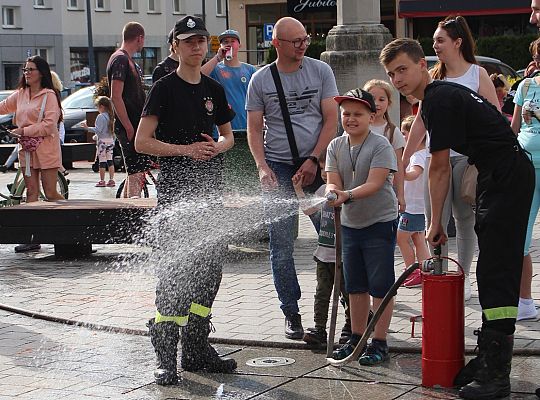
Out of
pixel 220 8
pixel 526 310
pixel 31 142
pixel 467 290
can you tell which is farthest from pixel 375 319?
pixel 220 8

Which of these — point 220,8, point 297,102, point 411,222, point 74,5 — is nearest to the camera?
point 297,102

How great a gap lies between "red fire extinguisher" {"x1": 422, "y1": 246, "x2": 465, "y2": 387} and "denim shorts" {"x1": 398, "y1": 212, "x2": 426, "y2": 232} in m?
2.81

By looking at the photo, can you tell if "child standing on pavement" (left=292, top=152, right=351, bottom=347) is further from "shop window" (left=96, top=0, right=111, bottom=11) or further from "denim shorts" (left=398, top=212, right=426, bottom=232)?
"shop window" (left=96, top=0, right=111, bottom=11)

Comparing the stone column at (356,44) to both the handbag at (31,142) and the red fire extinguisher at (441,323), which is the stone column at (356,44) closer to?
the handbag at (31,142)

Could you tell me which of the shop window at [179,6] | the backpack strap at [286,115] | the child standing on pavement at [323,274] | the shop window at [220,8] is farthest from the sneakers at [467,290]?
the shop window at [220,8]

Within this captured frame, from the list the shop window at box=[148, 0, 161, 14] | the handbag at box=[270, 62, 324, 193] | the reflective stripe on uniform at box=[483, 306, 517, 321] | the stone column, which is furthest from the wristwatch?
the shop window at box=[148, 0, 161, 14]

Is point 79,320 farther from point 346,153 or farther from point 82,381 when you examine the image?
point 346,153

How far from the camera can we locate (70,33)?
63656 millimetres

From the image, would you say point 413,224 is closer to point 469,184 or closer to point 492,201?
point 469,184

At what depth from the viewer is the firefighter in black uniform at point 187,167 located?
6.82m

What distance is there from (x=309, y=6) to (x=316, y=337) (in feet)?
144

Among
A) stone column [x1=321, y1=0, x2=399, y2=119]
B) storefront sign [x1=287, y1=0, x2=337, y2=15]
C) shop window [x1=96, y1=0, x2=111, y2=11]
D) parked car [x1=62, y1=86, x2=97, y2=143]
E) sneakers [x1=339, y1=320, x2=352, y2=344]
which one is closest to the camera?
sneakers [x1=339, y1=320, x2=352, y2=344]

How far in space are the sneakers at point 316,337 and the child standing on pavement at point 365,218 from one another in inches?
15.5

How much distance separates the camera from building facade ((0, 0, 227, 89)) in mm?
61781
